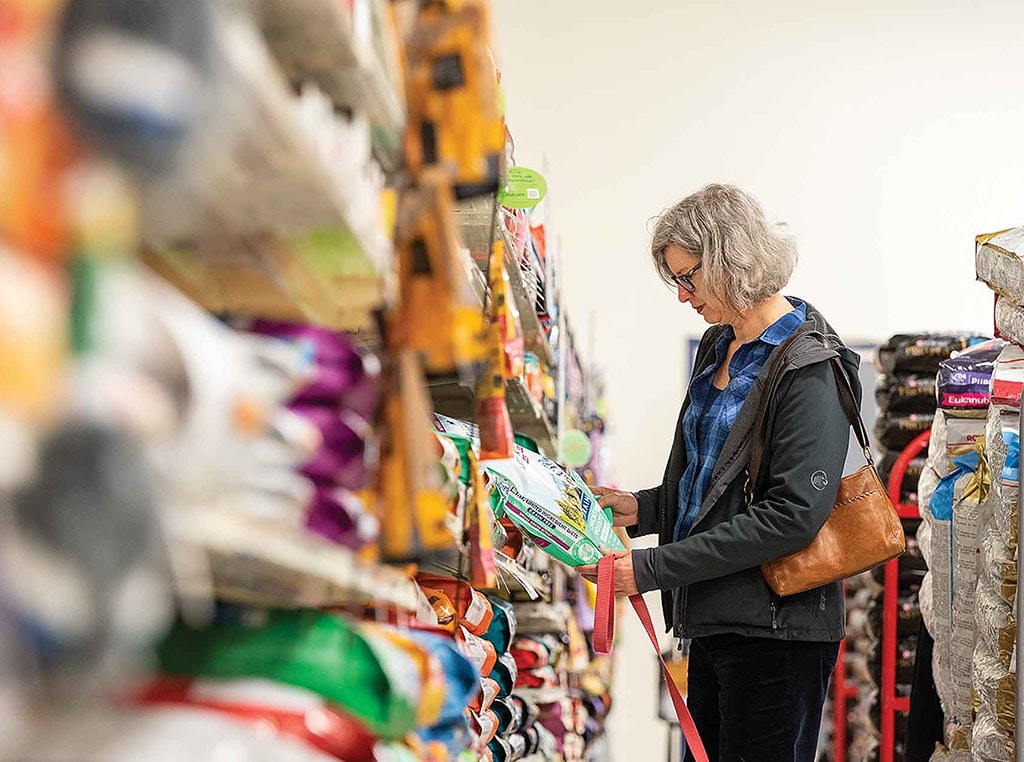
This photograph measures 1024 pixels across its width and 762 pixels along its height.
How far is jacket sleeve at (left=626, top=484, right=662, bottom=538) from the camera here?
285 centimetres

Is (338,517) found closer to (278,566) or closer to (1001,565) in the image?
(278,566)

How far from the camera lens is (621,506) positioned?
283 centimetres

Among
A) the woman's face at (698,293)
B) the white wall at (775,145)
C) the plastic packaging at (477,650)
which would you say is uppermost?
the white wall at (775,145)

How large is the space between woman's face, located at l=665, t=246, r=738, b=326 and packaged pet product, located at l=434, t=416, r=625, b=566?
526 mm

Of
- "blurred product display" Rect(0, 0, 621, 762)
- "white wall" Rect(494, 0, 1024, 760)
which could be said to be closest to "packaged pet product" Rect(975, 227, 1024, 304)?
"blurred product display" Rect(0, 0, 621, 762)

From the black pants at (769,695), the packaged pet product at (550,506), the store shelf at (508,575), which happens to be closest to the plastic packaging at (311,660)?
the store shelf at (508,575)

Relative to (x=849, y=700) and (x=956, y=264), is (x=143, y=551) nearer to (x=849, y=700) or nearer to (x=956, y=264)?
(x=849, y=700)

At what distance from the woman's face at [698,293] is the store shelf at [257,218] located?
158cm

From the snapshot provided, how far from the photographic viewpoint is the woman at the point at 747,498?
2.39m

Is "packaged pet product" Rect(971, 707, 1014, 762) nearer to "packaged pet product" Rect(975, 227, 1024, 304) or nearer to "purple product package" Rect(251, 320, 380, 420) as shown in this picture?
"packaged pet product" Rect(975, 227, 1024, 304)

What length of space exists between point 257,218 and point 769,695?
6.05 ft

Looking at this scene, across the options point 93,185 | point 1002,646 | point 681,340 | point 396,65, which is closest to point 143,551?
point 93,185

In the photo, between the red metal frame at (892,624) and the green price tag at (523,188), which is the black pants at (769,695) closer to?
the green price tag at (523,188)

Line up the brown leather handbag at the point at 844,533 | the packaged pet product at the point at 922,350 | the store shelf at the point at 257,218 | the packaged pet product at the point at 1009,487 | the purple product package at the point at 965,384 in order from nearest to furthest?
1. the store shelf at the point at 257,218
2. the brown leather handbag at the point at 844,533
3. the packaged pet product at the point at 1009,487
4. the purple product package at the point at 965,384
5. the packaged pet product at the point at 922,350
